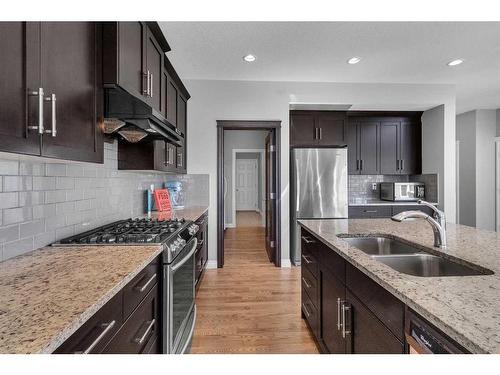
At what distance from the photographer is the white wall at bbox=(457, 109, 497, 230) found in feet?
16.0

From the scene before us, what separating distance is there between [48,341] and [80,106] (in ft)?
3.25

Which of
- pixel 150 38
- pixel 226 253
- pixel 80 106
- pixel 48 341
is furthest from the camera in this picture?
pixel 226 253

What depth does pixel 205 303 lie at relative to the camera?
252 centimetres

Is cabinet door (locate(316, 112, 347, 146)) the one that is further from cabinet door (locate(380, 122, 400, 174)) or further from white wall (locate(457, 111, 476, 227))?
white wall (locate(457, 111, 476, 227))

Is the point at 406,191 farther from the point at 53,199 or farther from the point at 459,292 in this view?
the point at 53,199

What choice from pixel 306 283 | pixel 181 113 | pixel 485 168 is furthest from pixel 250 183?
pixel 306 283

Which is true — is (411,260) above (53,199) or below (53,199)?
below

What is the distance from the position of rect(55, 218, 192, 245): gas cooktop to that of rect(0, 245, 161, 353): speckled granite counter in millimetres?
87

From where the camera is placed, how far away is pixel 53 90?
0.98 m

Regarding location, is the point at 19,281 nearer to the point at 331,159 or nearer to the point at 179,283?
the point at 179,283

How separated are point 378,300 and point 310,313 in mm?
1112

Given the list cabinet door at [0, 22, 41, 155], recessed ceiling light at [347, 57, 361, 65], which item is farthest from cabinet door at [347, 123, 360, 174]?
cabinet door at [0, 22, 41, 155]
